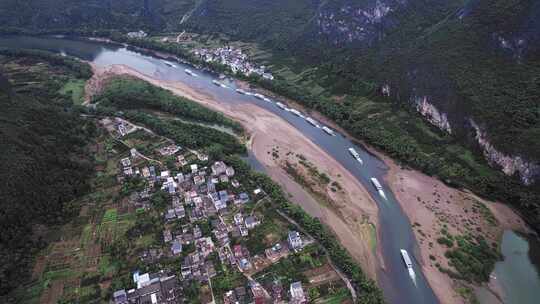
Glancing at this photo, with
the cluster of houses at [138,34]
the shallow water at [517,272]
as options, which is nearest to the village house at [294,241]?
the shallow water at [517,272]

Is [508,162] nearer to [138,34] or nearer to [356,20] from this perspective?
[356,20]

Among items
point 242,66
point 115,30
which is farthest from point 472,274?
point 115,30

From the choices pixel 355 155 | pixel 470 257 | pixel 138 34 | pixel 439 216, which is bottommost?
pixel 470 257

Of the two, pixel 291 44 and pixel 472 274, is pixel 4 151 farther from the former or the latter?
pixel 291 44

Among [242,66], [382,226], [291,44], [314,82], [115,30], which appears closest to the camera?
[382,226]

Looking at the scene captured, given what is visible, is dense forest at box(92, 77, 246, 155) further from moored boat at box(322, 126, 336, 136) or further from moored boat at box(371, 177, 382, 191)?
moored boat at box(371, 177, 382, 191)

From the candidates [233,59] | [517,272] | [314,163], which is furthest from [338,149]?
[233,59]
